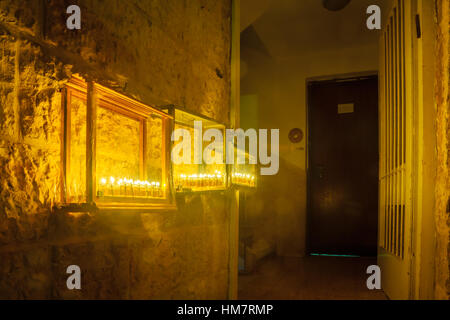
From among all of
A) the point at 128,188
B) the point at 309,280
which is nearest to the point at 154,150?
the point at 128,188

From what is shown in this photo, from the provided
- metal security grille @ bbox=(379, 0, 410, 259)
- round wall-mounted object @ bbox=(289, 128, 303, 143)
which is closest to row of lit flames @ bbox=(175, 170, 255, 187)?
metal security grille @ bbox=(379, 0, 410, 259)

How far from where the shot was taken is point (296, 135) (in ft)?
14.5

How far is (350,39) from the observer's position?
3.98m

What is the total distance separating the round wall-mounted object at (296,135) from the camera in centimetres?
441

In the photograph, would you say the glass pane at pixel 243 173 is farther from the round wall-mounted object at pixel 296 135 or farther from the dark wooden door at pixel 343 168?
the dark wooden door at pixel 343 168

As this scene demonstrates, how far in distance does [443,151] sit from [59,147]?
154 cm

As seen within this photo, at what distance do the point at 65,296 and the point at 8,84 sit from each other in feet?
2.15

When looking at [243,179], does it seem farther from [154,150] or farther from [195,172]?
[154,150]

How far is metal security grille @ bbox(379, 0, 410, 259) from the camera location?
2.19m

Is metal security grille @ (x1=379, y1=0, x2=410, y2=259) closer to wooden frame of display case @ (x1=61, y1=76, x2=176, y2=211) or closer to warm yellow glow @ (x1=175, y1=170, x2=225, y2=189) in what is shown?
warm yellow glow @ (x1=175, y1=170, x2=225, y2=189)

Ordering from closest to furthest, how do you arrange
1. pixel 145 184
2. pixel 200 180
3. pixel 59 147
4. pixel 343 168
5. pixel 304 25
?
1. pixel 59 147
2. pixel 145 184
3. pixel 200 180
4. pixel 304 25
5. pixel 343 168

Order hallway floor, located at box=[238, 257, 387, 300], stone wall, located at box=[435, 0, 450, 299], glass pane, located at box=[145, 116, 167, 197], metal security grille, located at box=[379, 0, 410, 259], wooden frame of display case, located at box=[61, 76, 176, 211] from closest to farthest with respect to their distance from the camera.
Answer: wooden frame of display case, located at box=[61, 76, 176, 211] → stone wall, located at box=[435, 0, 450, 299] → glass pane, located at box=[145, 116, 167, 197] → metal security grille, located at box=[379, 0, 410, 259] → hallway floor, located at box=[238, 257, 387, 300]

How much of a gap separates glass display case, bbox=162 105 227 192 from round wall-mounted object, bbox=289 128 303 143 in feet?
8.43
